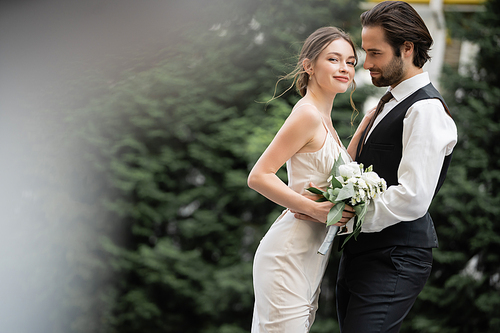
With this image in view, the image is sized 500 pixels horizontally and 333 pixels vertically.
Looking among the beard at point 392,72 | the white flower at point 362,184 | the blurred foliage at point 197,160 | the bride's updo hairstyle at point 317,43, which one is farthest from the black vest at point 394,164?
the blurred foliage at point 197,160

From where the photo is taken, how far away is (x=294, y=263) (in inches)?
75.0

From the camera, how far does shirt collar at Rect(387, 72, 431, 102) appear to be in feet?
6.27

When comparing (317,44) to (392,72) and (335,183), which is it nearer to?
(392,72)

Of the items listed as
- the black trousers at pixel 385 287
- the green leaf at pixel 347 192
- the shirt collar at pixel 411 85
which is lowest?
the black trousers at pixel 385 287

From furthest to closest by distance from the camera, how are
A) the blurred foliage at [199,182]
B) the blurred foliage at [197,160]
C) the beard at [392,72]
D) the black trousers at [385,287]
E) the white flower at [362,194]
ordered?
1. the blurred foliage at [197,160]
2. the blurred foliage at [199,182]
3. the beard at [392,72]
4. the black trousers at [385,287]
5. the white flower at [362,194]

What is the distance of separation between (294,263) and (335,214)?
0.31m

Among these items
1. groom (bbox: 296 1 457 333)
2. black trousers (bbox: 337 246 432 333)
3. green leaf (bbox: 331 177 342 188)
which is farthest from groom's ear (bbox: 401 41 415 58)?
black trousers (bbox: 337 246 432 333)

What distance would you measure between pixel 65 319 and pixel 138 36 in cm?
276

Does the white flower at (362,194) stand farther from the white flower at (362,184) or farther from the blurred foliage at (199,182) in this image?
the blurred foliage at (199,182)

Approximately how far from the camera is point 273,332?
189 cm

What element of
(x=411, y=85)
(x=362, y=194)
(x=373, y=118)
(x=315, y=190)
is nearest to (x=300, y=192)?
(x=315, y=190)

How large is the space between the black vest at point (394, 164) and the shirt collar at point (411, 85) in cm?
3

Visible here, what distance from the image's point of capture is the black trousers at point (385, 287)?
1.83 metres

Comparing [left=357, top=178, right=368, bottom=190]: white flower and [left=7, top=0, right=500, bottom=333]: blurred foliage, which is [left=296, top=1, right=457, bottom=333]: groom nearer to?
[left=357, top=178, right=368, bottom=190]: white flower
